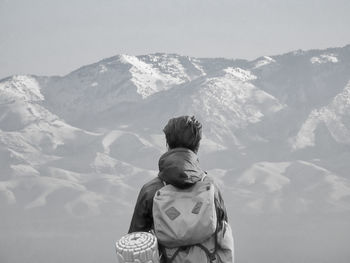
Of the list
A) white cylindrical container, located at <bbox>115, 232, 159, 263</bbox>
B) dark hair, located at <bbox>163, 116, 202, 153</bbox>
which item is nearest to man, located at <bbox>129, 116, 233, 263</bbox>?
dark hair, located at <bbox>163, 116, 202, 153</bbox>

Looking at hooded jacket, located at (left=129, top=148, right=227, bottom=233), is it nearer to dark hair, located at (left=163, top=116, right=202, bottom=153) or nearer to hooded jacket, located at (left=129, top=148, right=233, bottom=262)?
hooded jacket, located at (left=129, top=148, right=233, bottom=262)

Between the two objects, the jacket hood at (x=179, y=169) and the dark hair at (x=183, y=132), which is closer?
the jacket hood at (x=179, y=169)

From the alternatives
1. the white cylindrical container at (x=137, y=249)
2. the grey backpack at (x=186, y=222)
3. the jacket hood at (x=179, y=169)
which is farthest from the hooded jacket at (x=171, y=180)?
the white cylindrical container at (x=137, y=249)

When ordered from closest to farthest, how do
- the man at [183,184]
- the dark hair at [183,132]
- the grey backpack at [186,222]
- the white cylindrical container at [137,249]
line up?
the white cylindrical container at [137,249]
the grey backpack at [186,222]
the man at [183,184]
the dark hair at [183,132]

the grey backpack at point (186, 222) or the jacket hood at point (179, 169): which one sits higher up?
the jacket hood at point (179, 169)

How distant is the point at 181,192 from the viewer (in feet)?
14.9

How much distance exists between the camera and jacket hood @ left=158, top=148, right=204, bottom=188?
4473 millimetres

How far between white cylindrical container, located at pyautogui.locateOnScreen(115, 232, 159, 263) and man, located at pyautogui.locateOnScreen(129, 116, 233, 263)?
0.47 metres

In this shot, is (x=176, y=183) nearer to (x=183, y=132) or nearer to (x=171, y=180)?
(x=171, y=180)

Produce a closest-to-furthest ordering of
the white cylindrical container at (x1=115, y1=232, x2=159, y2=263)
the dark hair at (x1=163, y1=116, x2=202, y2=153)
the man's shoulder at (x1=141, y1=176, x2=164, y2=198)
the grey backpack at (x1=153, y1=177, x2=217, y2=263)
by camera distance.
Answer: the white cylindrical container at (x1=115, y1=232, x2=159, y2=263) → the grey backpack at (x1=153, y1=177, x2=217, y2=263) → the man's shoulder at (x1=141, y1=176, x2=164, y2=198) → the dark hair at (x1=163, y1=116, x2=202, y2=153)

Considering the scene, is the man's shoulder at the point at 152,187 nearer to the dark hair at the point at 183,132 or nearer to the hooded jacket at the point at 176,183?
the hooded jacket at the point at 176,183

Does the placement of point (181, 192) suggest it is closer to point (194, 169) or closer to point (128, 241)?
point (194, 169)

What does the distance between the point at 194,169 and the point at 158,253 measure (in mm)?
891

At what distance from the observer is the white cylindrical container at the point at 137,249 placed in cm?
396
